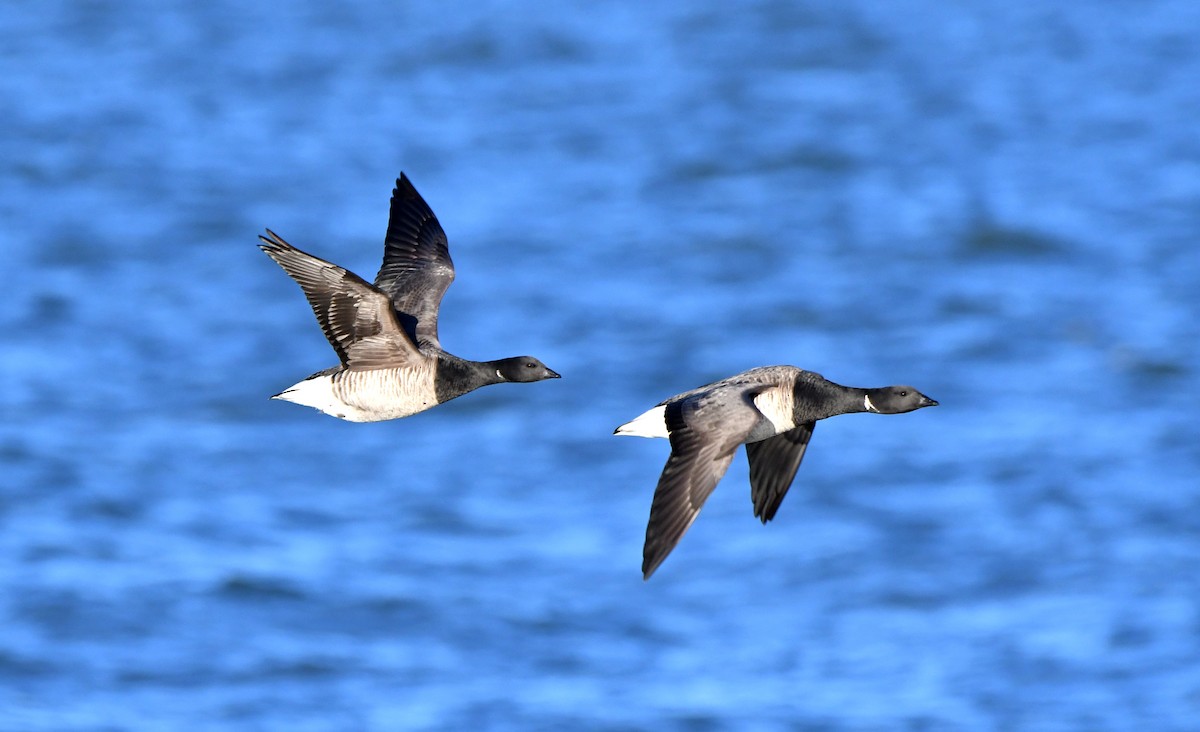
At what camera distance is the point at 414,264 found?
1414 cm

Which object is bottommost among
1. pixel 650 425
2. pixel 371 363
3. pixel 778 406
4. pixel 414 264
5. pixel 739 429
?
pixel 739 429

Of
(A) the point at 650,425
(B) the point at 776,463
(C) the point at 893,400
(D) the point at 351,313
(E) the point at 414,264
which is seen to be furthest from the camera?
(E) the point at 414,264

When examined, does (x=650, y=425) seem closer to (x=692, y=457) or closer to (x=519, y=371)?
(x=692, y=457)

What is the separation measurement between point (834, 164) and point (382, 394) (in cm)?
6424

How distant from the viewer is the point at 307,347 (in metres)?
57.3

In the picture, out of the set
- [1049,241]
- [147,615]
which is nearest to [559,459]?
[147,615]

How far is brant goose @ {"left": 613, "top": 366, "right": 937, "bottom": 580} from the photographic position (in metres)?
10.8

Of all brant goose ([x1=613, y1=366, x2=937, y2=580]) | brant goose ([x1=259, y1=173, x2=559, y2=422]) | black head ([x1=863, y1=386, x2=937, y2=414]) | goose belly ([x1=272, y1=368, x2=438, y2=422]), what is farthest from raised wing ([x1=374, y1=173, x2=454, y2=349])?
black head ([x1=863, y1=386, x2=937, y2=414])

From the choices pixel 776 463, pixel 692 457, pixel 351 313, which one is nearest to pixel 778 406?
pixel 776 463

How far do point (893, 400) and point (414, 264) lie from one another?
3.89 m

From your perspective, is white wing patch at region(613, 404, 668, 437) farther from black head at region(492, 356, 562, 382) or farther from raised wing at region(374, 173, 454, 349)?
raised wing at region(374, 173, 454, 349)

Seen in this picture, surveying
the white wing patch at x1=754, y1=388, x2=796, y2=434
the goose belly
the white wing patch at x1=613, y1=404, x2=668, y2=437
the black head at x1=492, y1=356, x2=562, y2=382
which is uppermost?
the black head at x1=492, y1=356, x2=562, y2=382

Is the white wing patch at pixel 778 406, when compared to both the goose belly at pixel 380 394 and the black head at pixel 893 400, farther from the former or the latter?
the goose belly at pixel 380 394

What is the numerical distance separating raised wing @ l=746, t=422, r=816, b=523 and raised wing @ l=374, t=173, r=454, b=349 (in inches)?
99.1
